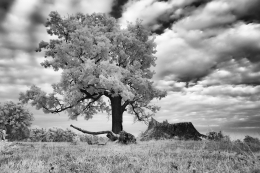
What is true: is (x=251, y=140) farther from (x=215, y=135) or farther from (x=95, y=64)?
(x=95, y=64)

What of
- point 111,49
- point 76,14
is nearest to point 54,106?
point 111,49

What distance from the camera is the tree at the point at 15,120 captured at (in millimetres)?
19359

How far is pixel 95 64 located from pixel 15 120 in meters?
9.27

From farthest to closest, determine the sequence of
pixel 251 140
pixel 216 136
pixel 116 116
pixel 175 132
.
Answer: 1. pixel 116 116
2. pixel 175 132
3. pixel 216 136
4. pixel 251 140

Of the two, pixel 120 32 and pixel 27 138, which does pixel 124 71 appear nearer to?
pixel 120 32

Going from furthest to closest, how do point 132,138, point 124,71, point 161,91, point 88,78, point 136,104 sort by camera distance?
point 136,104
point 161,91
point 124,71
point 88,78
point 132,138

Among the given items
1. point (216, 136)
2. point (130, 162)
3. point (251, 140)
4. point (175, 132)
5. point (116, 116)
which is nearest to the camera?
point (130, 162)

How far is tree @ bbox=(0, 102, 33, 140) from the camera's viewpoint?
19.4 m

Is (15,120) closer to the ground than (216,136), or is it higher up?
higher up

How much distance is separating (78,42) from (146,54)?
6758 millimetres

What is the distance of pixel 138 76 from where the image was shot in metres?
19.0

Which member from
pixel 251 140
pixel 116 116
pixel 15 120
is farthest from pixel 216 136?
pixel 15 120

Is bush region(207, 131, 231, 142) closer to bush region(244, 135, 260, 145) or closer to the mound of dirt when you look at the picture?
the mound of dirt

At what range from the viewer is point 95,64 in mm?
17344
